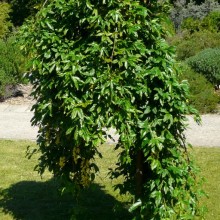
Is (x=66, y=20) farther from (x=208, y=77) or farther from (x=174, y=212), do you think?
(x=208, y=77)

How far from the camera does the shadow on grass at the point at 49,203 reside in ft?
16.9

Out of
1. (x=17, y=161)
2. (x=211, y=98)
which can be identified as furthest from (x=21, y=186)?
(x=211, y=98)

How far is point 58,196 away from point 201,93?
6667 mm

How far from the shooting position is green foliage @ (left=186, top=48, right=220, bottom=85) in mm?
12562

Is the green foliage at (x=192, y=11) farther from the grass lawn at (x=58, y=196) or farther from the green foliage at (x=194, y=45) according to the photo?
the grass lawn at (x=58, y=196)

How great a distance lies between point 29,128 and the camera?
10070 mm

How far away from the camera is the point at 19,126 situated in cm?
1027

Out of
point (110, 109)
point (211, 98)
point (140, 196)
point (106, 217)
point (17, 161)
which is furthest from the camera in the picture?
point (211, 98)

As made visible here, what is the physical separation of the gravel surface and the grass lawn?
3.08 ft

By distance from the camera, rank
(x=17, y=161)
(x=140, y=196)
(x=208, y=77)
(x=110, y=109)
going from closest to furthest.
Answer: (x=110, y=109) < (x=140, y=196) < (x=17, y=161) < (x=208, y=77)

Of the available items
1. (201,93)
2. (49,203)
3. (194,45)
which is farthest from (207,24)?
(49,203)

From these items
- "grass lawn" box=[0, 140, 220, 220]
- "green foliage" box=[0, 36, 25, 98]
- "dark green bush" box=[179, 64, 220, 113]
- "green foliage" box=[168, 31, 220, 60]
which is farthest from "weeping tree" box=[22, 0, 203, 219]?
"green foliage" box=[168, 31, 220, 60]

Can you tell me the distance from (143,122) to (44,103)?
79cm

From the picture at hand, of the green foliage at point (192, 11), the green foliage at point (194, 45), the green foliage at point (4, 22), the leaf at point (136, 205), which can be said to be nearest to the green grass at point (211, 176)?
the leaf at point (136, 205)
